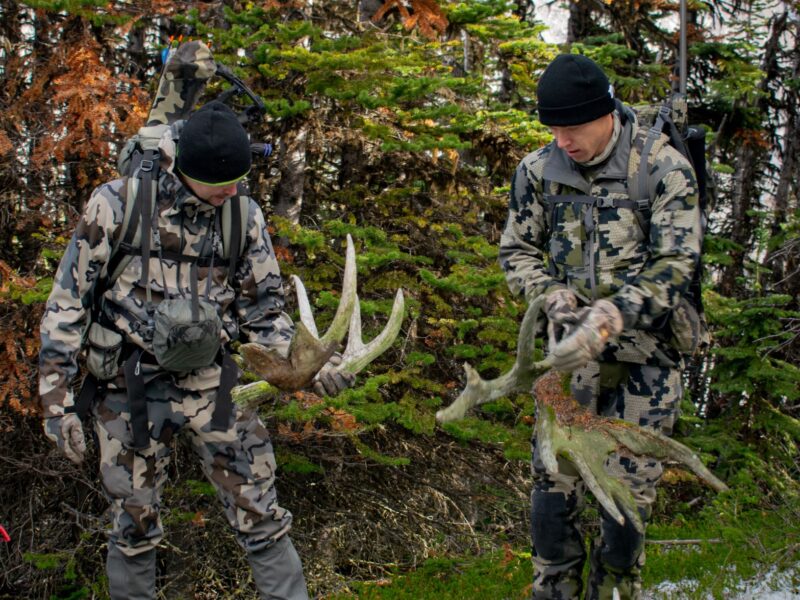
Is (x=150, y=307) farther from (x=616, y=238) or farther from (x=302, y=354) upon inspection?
(x=616, y=238)

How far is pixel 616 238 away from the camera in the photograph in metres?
3.85

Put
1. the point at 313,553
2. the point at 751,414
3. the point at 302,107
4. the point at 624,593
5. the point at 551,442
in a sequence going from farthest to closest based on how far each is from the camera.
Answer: the point at 751,414 < the point at 313,553 < the point at 302,107 < the point at 624,593 < the point at 551,442

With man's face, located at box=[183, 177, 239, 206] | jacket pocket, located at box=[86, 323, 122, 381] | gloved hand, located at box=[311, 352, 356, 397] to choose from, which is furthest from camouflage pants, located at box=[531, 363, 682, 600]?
jacket pocket, located at box=[86, 323, 122, 381]

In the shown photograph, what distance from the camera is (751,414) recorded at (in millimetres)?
8984

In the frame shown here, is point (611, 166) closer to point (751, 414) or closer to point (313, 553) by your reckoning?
point (313, 553)

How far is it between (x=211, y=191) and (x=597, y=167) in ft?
5.99

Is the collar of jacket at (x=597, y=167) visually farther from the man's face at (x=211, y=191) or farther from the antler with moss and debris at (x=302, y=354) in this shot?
the man's face at (x=211, y=191)

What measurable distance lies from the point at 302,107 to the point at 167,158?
2743 mm

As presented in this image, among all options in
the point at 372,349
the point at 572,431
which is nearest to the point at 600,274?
the point at 572,431

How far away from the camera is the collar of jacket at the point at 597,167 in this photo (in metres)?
3.84

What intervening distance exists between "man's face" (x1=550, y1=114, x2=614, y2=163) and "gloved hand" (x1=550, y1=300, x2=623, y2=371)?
2.55 feet

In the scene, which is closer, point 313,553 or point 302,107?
point 302,107

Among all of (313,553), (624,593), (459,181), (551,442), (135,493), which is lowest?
(313,553)

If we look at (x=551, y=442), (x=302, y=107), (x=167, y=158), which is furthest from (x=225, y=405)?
(x=302, y=107)
